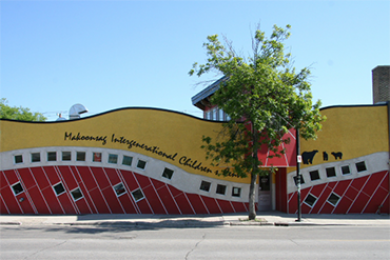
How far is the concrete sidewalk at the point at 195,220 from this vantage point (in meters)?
15.1

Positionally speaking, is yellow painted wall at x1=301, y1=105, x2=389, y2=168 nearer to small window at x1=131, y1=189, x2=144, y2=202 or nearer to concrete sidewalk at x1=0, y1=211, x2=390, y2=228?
concrete sidewalk at x1=0, y1=211, x2=390, y2=228

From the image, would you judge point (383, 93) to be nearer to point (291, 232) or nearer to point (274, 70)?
point (274, 70)

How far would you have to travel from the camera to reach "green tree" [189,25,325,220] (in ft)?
48.2

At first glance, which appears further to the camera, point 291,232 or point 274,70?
point 274,70

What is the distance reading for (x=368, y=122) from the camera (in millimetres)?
18109

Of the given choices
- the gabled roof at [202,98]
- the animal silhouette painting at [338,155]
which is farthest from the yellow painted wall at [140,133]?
the gabled roof at [202,98]

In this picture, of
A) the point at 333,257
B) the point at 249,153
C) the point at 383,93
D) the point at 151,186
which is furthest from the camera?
the point at 383,93

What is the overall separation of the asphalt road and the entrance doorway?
178 inches

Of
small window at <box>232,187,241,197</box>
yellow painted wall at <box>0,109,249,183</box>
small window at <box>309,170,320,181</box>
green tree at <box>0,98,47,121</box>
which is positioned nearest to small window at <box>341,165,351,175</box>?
small window at <box>309,170,320,181</box>

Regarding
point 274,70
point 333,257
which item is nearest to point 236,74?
Result: point 274,70

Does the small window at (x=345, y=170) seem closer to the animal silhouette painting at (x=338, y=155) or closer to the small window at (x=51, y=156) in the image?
the animal silhouette painting at (x=338, y=155)

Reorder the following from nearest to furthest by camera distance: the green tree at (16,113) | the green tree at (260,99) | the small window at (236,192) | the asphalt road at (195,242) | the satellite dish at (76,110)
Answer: the asphalt road at (195,242)
the green tree at (260,99)
the small window at (236,192)
the satellite dish at (76,110)
the green tree at (16,113)

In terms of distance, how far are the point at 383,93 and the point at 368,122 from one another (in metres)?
5.82

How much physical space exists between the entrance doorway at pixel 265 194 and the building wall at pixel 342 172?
69.3 inches
